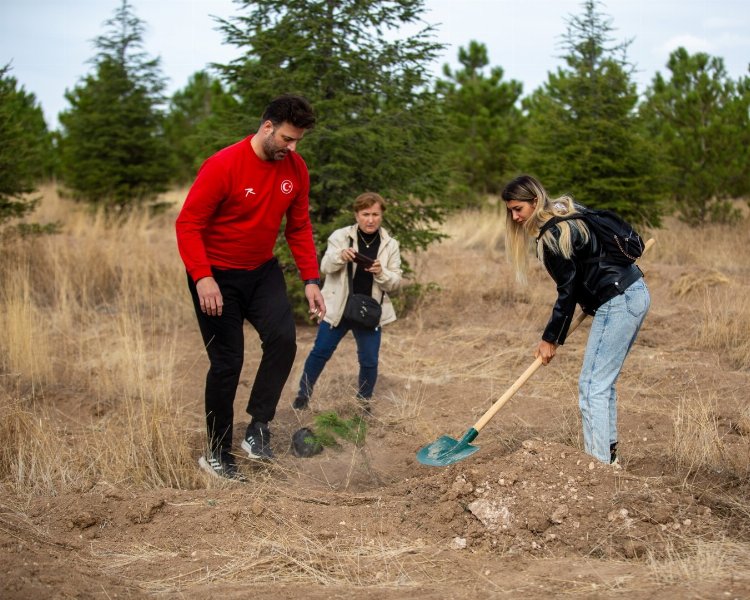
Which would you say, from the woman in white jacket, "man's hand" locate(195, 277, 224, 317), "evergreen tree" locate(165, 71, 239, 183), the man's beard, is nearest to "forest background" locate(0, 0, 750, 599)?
the woman in white jacket

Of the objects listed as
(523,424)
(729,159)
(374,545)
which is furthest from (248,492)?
(729,159)

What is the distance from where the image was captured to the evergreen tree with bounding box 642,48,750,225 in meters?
13.3

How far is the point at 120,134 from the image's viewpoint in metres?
15.4

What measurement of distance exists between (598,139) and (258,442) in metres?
8.38

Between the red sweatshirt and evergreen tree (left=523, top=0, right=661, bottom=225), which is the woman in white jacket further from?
evergreen tree (left=523, top=0, right=661, bottom=225)

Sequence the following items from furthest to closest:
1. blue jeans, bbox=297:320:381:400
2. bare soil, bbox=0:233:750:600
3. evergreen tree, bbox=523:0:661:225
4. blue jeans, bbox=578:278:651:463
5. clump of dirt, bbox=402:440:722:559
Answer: evergreen tree, bbox=523:0:661:225
blue jeans, bbox=297:320:381:400
blue jeans, bbox=578:278:651:463
clump of dirt, bbox=402:440:722:559
bare soil, bbox=0:233:750:600

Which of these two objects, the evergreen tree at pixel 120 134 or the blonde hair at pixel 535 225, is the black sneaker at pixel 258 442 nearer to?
the blonde hair at pixel 535 225

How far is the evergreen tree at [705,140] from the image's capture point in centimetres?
1329

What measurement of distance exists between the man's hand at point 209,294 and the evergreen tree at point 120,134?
472 inches

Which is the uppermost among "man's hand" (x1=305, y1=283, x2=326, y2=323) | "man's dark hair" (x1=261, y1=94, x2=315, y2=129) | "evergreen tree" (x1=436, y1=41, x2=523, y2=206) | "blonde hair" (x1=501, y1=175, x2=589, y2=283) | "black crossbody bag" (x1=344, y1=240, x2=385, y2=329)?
"evergreen tree" (x1=436, y1=41, x2=523, y2=206)

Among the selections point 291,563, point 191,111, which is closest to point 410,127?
point 291,563

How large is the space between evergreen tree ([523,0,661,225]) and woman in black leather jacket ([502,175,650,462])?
7.60 m

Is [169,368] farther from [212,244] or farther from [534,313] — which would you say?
[534,313]

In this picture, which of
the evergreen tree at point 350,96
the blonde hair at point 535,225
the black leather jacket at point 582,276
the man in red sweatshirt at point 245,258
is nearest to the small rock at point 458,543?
the black leather jacket at point 582,276
